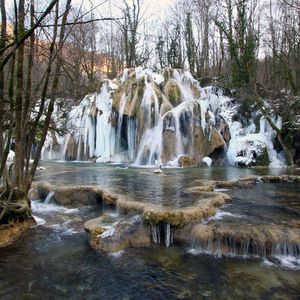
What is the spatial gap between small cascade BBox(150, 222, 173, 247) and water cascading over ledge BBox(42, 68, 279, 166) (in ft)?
36.0

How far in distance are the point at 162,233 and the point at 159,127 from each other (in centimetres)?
1316

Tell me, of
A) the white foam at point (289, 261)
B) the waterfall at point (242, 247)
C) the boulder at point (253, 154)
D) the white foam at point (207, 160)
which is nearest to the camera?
the white foam at point (289, 261)

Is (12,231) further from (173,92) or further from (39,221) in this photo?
(173,92)

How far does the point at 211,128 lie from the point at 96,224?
1323 cm

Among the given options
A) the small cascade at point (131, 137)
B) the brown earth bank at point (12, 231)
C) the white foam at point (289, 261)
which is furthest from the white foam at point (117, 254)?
the small cascade at point (131, 137)

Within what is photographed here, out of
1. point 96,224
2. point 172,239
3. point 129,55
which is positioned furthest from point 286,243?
point 129,55

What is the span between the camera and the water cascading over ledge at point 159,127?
1798cm

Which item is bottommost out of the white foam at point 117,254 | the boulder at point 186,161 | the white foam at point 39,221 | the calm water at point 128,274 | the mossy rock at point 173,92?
the calm water at point 128,274

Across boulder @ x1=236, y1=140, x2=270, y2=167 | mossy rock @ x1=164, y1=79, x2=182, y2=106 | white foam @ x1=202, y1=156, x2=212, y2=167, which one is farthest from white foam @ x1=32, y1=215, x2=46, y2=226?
mossy rock @ x1=164, y1=79, x2=182, y2=106

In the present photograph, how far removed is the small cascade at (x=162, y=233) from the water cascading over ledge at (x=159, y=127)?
10987mm

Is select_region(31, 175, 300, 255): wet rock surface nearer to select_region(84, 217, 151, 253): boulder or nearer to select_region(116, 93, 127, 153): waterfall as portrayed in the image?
select_region(84, 217, 151, 253): boulder

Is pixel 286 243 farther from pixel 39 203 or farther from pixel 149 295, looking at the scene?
pixel 39 203

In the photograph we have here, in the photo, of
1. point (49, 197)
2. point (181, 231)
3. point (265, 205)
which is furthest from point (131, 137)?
point (181, 231)

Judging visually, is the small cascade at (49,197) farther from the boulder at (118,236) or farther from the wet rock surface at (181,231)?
the boulder at (118,236)
